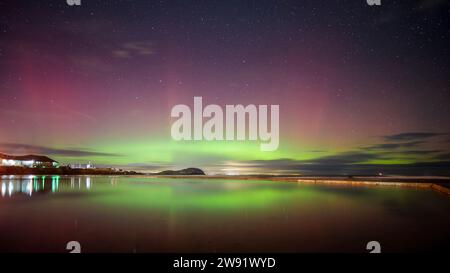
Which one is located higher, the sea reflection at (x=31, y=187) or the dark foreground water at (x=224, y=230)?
the dark foreground water at (x=224, y=230)

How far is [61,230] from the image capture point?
1276cm

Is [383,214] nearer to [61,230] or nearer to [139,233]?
[139,233]
